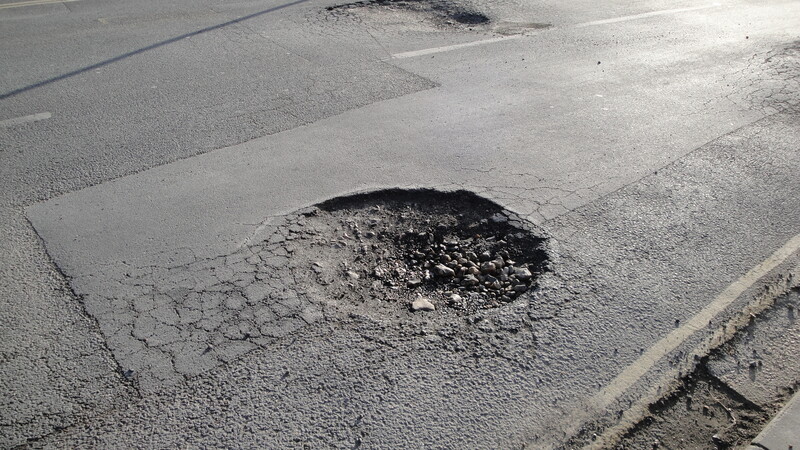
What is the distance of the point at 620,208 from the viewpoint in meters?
5.29

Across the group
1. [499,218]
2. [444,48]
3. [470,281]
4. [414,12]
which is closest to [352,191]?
[499,218]

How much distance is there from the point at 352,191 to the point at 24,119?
13.0ft

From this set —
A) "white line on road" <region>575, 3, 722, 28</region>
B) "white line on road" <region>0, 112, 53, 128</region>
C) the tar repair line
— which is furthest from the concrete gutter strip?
"white line on road" <region>575, 3, 722, 28</region>

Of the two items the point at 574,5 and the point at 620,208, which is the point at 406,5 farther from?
the point at 620,208

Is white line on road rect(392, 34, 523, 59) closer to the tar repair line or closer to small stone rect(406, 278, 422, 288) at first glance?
the tar repair line

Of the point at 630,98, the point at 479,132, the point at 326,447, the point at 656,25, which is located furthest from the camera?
the point at 656,25

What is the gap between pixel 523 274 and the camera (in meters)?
4.37

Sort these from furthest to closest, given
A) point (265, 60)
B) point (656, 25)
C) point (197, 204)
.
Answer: point (656, 25), point (265, 60), point (197, 204)

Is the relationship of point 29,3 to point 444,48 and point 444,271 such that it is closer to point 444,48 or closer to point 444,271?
point 444,48

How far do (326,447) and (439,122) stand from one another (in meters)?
4.51

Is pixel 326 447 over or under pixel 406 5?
under

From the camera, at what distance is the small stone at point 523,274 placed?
435 cm

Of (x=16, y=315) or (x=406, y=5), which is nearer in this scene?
(x=16, y=315)

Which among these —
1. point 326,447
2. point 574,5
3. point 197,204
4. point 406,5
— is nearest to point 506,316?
point 326,447
